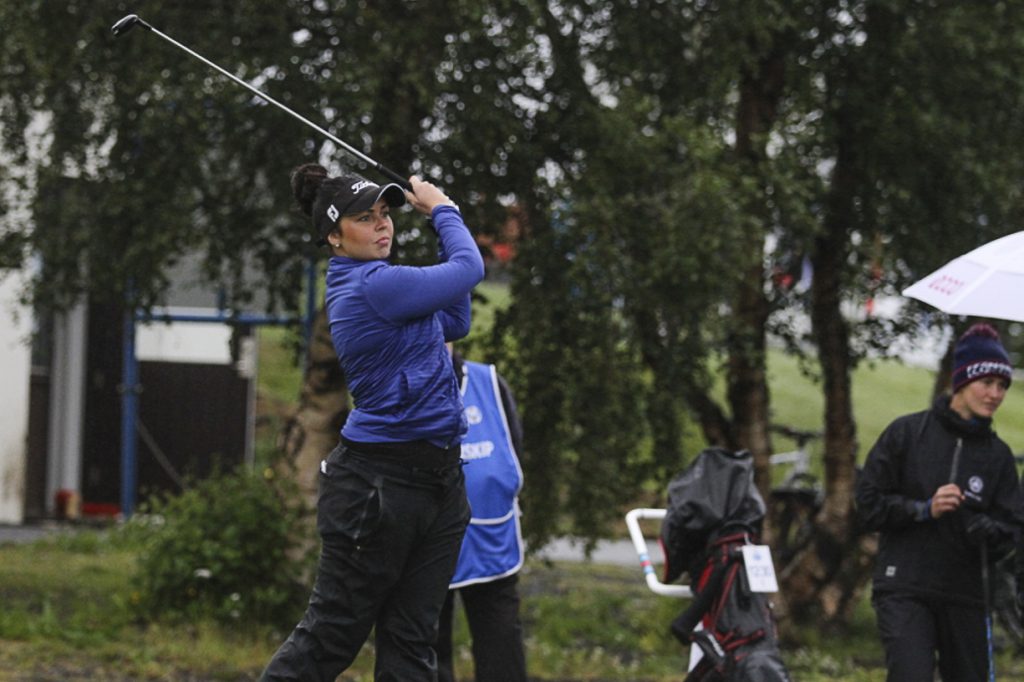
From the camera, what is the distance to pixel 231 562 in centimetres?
955

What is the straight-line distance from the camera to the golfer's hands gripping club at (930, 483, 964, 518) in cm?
610

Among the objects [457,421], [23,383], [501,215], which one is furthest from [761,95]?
[23,383]

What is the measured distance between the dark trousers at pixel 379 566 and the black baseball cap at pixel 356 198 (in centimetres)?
74

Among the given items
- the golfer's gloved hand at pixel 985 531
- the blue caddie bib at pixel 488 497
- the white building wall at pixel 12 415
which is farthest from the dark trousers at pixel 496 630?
the white building wall at pixel 12 415

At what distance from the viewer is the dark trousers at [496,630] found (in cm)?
655

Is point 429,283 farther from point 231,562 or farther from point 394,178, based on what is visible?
point 231,562

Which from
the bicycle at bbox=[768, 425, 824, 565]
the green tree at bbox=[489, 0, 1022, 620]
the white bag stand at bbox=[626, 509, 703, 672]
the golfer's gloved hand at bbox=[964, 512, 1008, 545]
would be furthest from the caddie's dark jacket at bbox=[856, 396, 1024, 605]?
the bicycle at bbox=[768, 425, 824, 565]

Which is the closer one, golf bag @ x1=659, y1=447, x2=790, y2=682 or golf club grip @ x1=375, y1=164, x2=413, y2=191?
golf club grip @ x1=375, y1=164, x2=413, y2=191

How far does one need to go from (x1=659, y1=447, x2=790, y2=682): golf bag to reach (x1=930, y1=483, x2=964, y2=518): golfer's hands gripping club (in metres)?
0.76

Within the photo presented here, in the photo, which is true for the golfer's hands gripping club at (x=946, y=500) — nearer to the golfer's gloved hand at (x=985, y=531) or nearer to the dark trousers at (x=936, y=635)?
the golfer's gloved hand at (x=985, y=531)

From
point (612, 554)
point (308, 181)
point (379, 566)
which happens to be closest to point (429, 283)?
A: point (308, 181)

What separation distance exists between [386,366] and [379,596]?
0.73 m

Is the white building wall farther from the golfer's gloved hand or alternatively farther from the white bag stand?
the golfer's gloved hand

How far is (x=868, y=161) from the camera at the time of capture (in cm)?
1035
